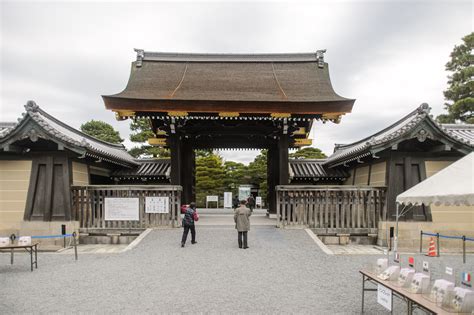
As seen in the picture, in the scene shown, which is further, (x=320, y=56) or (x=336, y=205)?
(x=320, y=56)

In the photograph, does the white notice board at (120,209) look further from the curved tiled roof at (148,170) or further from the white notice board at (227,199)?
the white notice board at (227,199)

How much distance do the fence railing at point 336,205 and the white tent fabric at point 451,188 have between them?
605cm

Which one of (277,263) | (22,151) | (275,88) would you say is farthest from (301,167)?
(22,151)

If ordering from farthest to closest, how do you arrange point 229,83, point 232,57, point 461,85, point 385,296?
point 461,85, point 232,57, point 229,83, point 385,296

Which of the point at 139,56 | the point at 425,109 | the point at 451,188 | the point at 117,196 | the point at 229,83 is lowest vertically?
the point at 117,196

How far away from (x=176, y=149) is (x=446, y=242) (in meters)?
10.1

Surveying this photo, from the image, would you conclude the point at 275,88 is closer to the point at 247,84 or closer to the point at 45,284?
the point at 247,84

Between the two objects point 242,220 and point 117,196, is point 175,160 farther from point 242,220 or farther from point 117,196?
point 242,220

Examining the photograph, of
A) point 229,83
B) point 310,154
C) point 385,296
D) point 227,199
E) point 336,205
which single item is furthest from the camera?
point 310,154

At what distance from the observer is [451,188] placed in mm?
5074

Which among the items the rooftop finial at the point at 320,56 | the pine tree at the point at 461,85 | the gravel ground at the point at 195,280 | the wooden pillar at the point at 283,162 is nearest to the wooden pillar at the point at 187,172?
the wooden pillar at the point at 283,162

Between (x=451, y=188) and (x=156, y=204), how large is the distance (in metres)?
9.18

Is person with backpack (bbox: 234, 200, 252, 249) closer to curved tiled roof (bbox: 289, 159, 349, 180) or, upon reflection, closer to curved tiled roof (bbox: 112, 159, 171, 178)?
curved tiled roof (bbox: 289, 159, 349, 180)

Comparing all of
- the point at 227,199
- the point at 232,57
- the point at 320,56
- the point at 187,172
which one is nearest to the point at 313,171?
the point at 320,56
